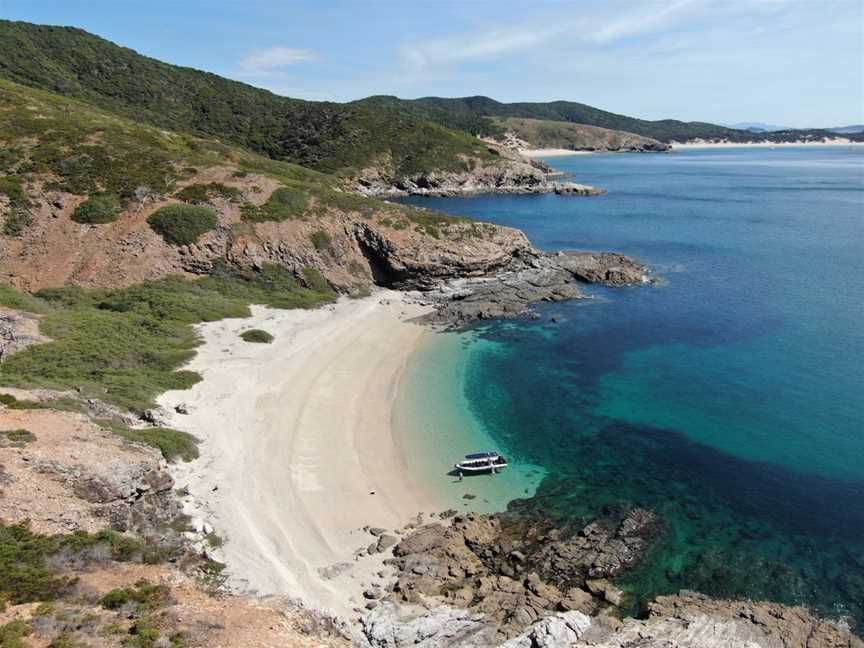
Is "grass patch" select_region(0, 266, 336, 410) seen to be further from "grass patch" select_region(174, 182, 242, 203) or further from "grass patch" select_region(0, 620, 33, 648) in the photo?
"grass patch" select_region(0, 620, 33, 648)

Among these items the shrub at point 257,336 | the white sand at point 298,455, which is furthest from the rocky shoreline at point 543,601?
the shrub at point 257,336

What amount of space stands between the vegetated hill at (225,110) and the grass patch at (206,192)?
78970mm

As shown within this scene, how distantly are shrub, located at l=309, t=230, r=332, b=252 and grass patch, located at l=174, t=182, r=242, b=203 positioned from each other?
995 centimetres

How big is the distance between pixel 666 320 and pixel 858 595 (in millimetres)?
35229

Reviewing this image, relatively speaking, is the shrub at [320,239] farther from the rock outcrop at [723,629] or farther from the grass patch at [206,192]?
the rock outcrop at [723,629]

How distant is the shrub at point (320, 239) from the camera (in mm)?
61281

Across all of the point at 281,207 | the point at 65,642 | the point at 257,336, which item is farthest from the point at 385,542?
the point at 281,207

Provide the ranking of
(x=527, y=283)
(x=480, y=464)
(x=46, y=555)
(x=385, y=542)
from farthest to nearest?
1. (x=527, y=283)
2. (x=480, y=464)
3. (x=385, y=542)
4. (x=46, y=555)

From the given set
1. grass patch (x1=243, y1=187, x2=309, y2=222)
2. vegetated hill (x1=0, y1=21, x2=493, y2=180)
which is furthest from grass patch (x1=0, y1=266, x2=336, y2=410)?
vegetated hill (x1=0, y1=21, x2=493, y2=180)

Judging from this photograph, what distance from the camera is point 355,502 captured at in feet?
91.4

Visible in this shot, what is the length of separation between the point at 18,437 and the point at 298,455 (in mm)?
13020

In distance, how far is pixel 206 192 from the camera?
6128 cm

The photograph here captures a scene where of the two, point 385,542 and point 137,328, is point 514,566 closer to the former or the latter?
point 385,542

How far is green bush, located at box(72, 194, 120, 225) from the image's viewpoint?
54.9 m
